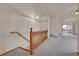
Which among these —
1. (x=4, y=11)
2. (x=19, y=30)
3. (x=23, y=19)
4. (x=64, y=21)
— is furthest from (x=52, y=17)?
(x=4, y=11)

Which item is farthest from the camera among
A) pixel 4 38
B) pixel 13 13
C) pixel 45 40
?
pixel 45 40

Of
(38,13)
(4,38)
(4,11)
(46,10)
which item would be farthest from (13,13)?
(46,10)

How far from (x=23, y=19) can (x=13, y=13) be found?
826mm

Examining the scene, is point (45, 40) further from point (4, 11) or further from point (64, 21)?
point (4, 11)

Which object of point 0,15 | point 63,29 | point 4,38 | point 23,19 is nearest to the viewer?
point 0,15

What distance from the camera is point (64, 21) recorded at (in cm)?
590

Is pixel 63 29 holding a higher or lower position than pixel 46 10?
lower

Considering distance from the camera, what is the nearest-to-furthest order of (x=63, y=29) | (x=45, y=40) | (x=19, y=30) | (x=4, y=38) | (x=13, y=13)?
1. (x=4, y=38)
2. (x=13, y=13)
3. (x=19, y=30)
4. (x=63, y=29)
5. (x=45, y=40)

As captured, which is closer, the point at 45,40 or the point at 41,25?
the point at 41,25

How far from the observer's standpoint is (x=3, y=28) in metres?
3.98

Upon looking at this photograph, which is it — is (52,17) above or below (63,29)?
above

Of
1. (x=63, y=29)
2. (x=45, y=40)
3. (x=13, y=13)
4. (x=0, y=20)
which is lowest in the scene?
(x=45, y=40)

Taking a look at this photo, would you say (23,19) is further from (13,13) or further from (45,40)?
(45,40)

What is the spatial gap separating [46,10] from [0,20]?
297 cm
